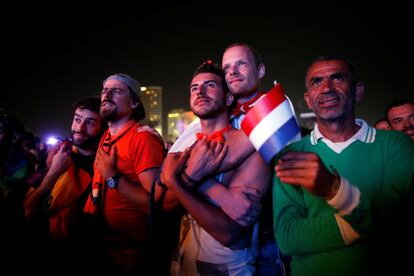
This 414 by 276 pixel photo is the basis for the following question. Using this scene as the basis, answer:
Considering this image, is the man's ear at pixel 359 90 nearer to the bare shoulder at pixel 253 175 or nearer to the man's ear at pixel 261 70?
the bare shoulder at pixel 253 175

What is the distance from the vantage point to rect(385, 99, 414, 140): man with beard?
4.47 m

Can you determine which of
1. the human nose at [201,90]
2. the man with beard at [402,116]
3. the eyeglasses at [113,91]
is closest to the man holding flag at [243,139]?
A: the human nose at [201,90]

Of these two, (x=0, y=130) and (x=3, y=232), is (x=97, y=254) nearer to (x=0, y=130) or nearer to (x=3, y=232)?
(x=3, y=232)

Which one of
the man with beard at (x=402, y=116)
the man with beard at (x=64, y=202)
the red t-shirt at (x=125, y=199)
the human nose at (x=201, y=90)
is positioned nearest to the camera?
the human nose at (x=201, y=90)

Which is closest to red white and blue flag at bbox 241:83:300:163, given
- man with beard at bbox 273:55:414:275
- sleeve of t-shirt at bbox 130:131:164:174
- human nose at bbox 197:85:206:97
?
man with beard at bbox 273:55:414:275

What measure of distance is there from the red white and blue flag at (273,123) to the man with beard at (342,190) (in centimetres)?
11

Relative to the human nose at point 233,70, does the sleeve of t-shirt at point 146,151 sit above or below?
below

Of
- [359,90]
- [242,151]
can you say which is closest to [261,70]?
[359,90]

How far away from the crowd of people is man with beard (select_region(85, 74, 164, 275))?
1 cm

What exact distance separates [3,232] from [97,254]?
1.67 m

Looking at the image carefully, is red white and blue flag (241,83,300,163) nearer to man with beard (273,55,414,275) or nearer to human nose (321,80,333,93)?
man with beard (273,55,414,275)

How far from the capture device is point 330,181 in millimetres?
1454

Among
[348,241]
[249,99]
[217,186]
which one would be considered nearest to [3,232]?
[217,186]

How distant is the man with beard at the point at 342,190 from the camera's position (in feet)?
4.89
